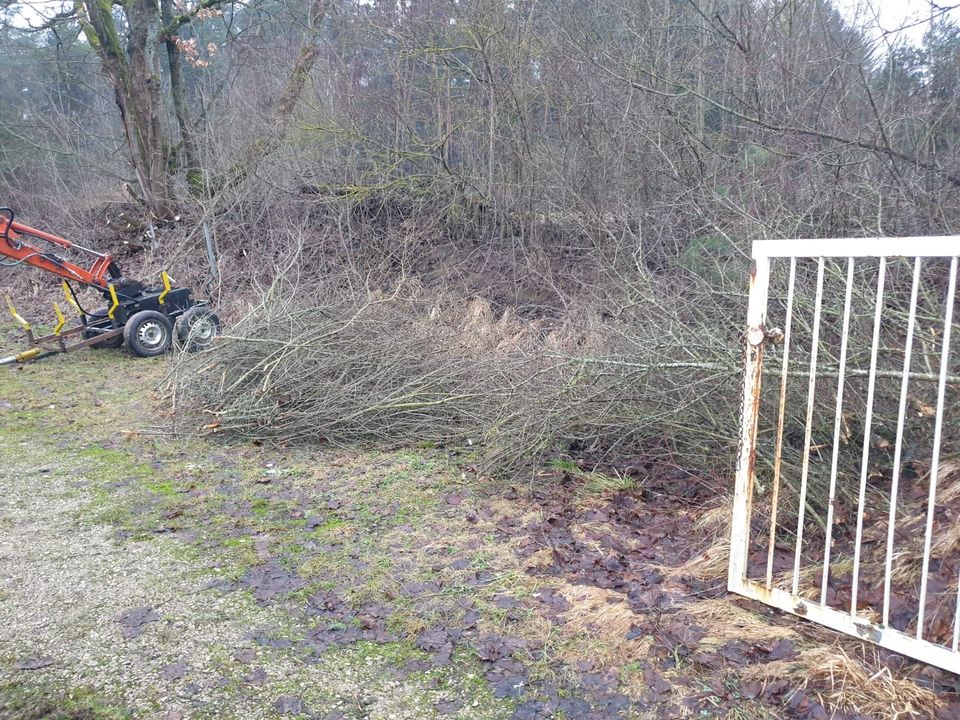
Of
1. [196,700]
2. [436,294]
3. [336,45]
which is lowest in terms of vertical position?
[196,700]

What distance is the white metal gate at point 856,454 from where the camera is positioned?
292cm

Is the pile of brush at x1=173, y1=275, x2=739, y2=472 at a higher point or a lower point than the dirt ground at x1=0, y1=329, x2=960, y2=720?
higher

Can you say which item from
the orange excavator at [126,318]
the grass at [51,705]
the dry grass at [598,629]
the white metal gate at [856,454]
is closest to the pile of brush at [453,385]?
the white metal gate at [856,454]

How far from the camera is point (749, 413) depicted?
11.1 feet

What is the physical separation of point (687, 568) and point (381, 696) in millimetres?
1804

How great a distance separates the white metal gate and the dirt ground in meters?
0.24

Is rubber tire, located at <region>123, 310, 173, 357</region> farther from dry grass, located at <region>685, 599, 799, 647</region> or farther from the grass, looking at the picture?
dry grass, located at <region>685, 599, 799, 647</region>

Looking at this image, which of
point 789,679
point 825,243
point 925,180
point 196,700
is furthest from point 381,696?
point 925,180

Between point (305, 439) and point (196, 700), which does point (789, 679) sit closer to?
point (196, 700)

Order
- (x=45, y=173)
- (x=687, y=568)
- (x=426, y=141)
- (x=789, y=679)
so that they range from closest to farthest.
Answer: (x=789, y=679) → (x=687, y=568) → (x=426, y=141) → (x=45, y=173)

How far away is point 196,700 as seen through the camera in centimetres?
305

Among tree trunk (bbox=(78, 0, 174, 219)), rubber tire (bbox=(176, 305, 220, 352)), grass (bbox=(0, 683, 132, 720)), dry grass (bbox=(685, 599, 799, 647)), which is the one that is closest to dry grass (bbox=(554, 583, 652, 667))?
dry grass (bbox=(685, 599, 799, 647))

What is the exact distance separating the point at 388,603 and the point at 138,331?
7.89 m

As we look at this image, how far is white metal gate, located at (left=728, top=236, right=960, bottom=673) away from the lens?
9.59 feet
